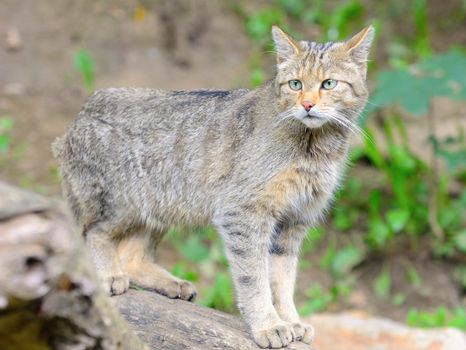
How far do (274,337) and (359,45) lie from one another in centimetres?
161

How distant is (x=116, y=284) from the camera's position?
195 inches

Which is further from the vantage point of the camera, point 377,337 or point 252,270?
point 377,337

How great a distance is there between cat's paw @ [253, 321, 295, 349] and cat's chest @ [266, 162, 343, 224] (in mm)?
621

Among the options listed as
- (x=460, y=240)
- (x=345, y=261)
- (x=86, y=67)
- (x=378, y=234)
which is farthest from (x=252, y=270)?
(x=86, y=67)

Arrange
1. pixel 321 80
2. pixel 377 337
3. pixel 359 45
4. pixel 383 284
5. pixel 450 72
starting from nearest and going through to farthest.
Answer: pixel 321 80, pixel 359 45, pixel 377 337, pixel 450 72, pixel 383 284

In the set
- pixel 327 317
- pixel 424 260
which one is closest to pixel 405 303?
pixel 424 260

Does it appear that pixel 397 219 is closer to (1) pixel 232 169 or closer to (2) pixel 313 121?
(1) pixel 232 169

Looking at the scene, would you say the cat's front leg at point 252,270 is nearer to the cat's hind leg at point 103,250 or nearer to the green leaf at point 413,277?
the cat's hind leg at point 103,250

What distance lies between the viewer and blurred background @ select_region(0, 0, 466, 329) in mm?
7855

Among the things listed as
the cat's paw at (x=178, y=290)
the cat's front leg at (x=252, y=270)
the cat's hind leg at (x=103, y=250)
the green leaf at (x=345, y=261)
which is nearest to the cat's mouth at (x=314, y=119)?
the cat's front leg at (x=252, y=270)

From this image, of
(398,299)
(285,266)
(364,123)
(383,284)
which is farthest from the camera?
(383,284)

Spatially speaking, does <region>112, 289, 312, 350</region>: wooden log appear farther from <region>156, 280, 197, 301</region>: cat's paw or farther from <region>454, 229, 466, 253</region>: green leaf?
<region>454, 229, 466, 253</region>: green leaf

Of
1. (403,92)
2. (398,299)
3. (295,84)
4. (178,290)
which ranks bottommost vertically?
(398,299)

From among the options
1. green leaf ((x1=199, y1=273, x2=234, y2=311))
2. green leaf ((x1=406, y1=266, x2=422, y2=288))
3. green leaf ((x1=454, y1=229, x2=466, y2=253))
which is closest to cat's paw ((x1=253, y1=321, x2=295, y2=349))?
green leaf ((x1=199, y1=273, x2=234, y2=311))
